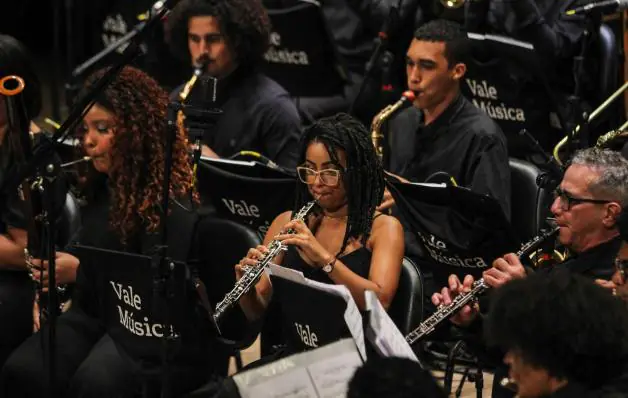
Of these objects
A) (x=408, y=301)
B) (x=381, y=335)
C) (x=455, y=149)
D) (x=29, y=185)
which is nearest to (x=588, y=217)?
(x=408, y=301)

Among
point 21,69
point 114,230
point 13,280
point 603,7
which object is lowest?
point 13,280

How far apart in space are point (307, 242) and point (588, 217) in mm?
779

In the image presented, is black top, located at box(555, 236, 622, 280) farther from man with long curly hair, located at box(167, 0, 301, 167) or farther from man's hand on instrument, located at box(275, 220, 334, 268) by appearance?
man with long curly hair, located at box(167, 0, 301, 167)

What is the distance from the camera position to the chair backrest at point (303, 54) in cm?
545

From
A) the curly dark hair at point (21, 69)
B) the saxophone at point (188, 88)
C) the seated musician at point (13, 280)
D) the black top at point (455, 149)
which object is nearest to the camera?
the saxophone at point (188, 88)

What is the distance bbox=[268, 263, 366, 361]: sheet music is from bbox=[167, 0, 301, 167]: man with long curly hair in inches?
67.9

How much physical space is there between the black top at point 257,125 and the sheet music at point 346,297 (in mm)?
1697

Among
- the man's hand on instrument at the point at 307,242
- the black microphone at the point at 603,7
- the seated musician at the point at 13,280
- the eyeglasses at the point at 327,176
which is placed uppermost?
the black microphone at the point at 603,7

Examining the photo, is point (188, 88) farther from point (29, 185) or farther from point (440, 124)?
point (440, 124)

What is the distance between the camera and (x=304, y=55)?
5559mm

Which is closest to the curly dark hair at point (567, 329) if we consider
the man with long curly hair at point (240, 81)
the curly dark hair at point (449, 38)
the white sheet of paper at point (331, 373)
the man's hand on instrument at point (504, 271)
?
the white sheet of paper at point (331, 373)

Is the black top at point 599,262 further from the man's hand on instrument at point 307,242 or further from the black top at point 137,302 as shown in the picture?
the black top at point 137,302

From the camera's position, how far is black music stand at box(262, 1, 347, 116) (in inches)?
214

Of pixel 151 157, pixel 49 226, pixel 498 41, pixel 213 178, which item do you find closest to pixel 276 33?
pixel 498 41
